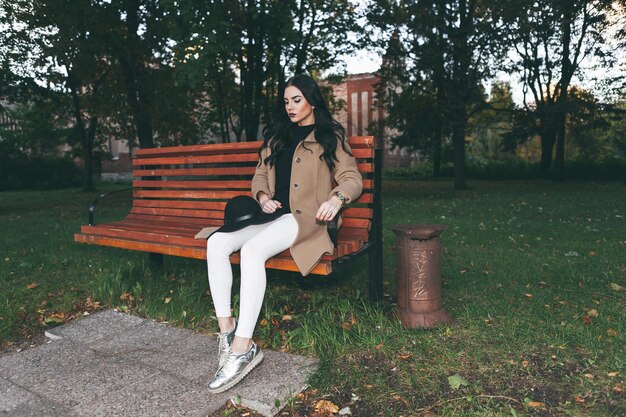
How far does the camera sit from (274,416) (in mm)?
2631

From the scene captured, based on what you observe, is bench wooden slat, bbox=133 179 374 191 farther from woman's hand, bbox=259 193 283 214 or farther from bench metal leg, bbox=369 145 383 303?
bench metal leg, bbox=369 145 383 303

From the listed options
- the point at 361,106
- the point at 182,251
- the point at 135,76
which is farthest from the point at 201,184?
the point at 361,106

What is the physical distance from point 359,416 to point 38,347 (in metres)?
2.38

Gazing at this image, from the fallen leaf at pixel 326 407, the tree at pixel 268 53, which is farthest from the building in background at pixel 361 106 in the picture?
the fallen leaf at pixel 326 407

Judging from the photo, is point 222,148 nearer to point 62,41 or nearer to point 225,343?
point 225,343

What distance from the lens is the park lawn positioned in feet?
8.99

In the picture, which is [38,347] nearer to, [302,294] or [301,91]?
[302,294]

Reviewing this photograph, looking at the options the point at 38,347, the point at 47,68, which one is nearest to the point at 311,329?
the point at 38,347

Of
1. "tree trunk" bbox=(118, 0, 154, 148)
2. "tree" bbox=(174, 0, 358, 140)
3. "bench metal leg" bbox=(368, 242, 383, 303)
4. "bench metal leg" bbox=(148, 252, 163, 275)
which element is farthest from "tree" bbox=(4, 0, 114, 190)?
"bench metal leg" bbox=(368, 242, 383, 303)

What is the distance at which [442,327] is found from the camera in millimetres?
3611

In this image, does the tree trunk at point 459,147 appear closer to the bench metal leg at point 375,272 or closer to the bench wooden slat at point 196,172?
the bench wooden slat at point 196,172

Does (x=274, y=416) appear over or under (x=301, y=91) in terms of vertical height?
under

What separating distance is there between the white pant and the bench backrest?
0.69 m

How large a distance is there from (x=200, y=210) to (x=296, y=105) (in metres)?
1.69
